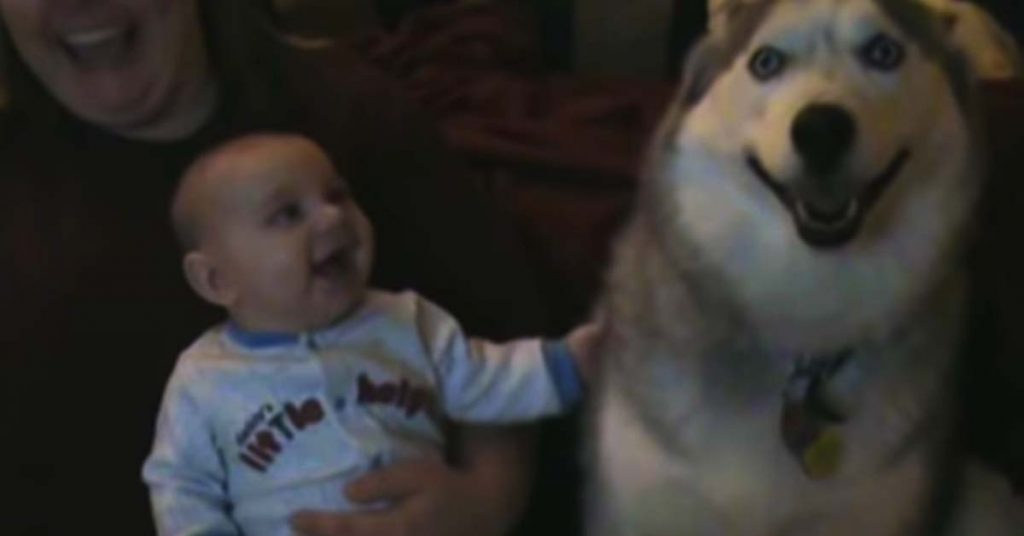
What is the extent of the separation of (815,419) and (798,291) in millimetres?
113

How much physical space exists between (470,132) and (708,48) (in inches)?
22.4

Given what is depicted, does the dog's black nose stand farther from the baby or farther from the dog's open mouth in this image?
the baby

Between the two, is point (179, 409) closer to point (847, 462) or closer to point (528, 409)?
point (528, 409)

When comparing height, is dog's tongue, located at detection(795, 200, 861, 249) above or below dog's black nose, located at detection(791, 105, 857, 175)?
below

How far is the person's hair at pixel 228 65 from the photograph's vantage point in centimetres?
159

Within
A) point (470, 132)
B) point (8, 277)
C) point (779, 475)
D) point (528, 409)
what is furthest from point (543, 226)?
point (8, 277)

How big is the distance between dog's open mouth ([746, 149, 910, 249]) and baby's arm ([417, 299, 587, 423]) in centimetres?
28

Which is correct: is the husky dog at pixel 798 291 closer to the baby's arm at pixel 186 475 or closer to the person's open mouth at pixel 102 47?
the baby's arm at pixel 186 475

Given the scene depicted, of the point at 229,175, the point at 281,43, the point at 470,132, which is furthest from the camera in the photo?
the point at 470,132

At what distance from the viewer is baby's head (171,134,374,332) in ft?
4.69

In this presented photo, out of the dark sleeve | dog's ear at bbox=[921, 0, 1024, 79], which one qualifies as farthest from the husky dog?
dog's ear at bbox=[921, 0, 1024, 79]

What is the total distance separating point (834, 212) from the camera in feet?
4.63

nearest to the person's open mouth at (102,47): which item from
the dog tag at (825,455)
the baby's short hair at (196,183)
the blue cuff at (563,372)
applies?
the baby's short hair at (196,183)

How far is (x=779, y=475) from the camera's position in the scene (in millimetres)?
1520
